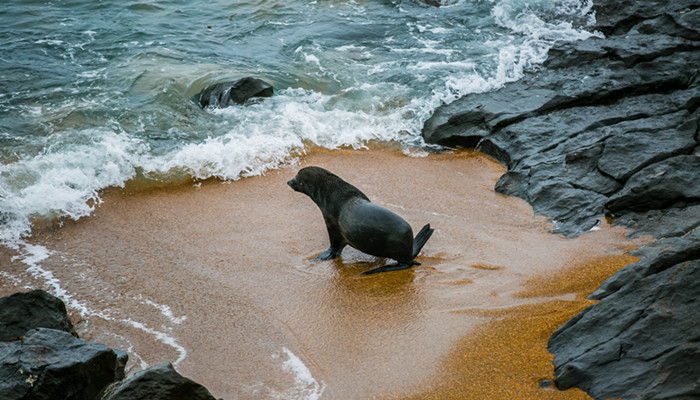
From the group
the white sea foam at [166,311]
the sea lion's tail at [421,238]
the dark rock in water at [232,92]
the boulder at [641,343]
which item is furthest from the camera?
the dark rock in water at [232,92]

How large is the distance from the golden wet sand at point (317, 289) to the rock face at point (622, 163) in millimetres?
276

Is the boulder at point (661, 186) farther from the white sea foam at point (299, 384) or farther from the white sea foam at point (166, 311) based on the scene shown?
the white sea foam at point (166, 311)

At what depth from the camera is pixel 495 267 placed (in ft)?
16.5

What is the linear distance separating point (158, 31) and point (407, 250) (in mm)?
8941

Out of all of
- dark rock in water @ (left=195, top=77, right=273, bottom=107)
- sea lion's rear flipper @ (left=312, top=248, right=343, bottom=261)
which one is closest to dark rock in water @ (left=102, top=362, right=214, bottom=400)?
sea lion's rear flipper @ (left=312, top=248, right=343, bottom=261)

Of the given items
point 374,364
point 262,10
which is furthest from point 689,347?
point 262,10

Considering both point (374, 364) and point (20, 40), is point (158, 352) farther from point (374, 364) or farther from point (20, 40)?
point (20, 40)

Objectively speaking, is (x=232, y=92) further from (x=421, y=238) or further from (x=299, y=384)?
(x=299, y=384)

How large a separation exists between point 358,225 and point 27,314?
2520 mm

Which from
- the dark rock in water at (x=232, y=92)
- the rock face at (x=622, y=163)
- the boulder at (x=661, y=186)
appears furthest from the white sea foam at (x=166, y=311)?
the dark rock in water at (x=232, y=92)

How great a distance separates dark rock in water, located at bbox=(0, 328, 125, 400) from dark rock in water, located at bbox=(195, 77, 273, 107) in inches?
239

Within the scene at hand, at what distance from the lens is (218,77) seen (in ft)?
32.6

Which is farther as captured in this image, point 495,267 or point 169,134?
point 169,134

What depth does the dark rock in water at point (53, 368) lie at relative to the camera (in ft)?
10.4
